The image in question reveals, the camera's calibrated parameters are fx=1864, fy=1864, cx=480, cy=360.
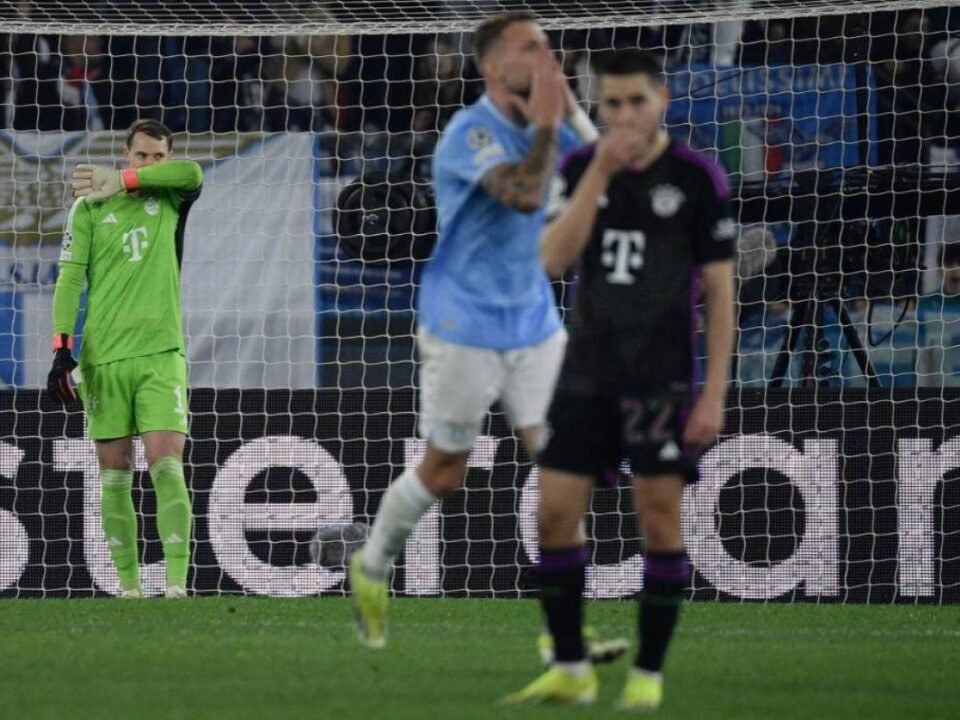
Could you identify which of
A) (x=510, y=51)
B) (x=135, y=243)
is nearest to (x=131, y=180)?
(x=135, y=243)

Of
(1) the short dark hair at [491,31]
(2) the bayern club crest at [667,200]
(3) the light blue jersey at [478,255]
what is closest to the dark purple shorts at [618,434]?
(2) the bayern club crest at [667,200]

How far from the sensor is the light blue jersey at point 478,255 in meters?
5.23

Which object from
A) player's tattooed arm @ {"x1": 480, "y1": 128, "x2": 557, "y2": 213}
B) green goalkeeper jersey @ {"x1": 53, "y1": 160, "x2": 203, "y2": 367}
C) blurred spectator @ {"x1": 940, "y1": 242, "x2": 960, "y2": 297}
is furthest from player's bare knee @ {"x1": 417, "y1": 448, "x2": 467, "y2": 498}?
blurred spectator @ {"x1": 940, "y1": 242, "x2": 960, "y2": 297}

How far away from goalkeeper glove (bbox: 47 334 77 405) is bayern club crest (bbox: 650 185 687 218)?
3995 millimetres

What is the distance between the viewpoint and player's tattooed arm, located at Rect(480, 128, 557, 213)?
500cm

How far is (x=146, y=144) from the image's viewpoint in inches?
315

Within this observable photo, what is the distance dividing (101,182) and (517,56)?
3120 mm

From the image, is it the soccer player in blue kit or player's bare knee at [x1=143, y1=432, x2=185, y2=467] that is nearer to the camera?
the soccer player in blue kit

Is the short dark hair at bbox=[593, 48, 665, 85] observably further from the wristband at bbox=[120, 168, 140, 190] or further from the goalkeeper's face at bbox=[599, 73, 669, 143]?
the wristband at bbox=[120, 168, 140, 190]

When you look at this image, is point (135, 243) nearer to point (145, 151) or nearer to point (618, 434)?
point (145, 151)

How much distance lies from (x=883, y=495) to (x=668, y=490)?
4372 millimetres

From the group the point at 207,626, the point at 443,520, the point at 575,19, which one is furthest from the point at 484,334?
the point at 575,19

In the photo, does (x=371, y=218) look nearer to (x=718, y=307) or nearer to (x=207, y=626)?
(x=207, y=626)

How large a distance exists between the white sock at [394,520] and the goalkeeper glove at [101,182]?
289cm
